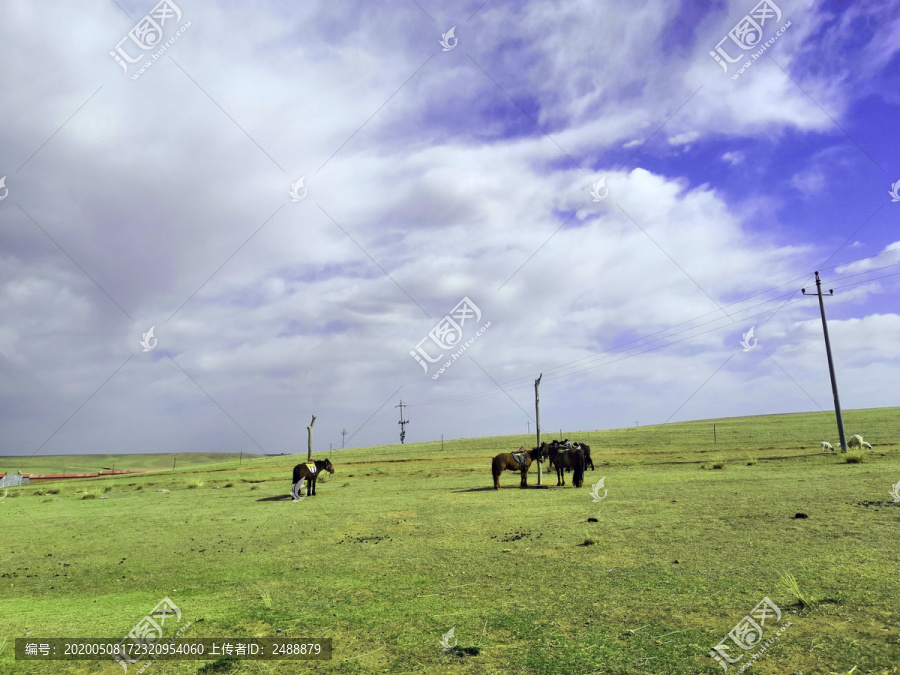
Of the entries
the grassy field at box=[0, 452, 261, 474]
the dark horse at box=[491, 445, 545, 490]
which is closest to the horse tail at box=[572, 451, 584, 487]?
the dark horse at box=[491, 445, 545, 490]

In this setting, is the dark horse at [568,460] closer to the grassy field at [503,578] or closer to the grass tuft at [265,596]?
the grassy field at [503,578]

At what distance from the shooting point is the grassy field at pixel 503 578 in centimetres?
696

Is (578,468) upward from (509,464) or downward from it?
downward

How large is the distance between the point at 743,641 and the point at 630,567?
3636 mm

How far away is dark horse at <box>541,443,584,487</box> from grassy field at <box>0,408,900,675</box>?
395 cm

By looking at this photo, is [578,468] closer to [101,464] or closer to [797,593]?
[797,593]

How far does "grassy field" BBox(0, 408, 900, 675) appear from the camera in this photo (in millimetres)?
6965

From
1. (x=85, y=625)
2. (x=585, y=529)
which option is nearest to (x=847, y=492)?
(x=585, y=529)

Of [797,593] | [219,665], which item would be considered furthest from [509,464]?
[219,665]

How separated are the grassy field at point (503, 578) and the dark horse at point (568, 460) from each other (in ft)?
13.0

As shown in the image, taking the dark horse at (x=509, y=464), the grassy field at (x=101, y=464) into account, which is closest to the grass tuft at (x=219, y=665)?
the dark horse at (x=509, y=464)

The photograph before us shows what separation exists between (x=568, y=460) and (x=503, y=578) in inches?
661

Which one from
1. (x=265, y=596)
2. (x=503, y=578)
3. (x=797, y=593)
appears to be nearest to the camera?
(x=797, y=593)

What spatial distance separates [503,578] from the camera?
10.3 m
